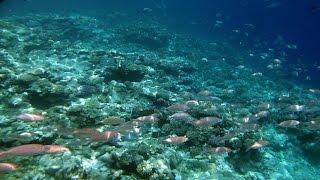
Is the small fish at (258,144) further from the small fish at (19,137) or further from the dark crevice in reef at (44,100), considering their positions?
the dark crevice in reef at (44,100)

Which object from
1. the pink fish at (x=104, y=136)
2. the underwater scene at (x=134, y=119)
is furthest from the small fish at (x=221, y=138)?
the pink fish at (x=104, y=136)

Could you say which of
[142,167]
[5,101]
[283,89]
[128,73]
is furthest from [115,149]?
[283,89]

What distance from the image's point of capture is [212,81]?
763 inches

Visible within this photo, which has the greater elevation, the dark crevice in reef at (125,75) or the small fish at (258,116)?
the dark crevice in reef at (125,75)

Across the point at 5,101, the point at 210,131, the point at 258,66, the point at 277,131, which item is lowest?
the point at 258,66

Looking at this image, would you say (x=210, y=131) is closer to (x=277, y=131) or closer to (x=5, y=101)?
(x=277, y=131)

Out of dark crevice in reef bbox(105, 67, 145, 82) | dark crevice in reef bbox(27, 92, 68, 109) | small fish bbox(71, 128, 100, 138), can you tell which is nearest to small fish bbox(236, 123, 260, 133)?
small fish bbox(71, 128, 100, 138)

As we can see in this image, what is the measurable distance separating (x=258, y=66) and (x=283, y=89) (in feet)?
33.4

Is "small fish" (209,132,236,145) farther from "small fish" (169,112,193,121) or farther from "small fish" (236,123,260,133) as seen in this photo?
"small fish" (169,112,193,121)

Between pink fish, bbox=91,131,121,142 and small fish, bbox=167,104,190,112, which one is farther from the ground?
pink fish, bbox=91,131,121,142

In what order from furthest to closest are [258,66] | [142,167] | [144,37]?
[258,66]
[144,37]
[142,167]

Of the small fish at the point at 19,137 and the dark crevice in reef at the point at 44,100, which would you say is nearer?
the small fish at the point at 19,137

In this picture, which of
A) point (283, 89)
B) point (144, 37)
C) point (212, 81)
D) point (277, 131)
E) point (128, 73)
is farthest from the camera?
point (144, 37)

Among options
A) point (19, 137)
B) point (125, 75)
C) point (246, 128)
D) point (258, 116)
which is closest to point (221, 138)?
point (246, 128)
